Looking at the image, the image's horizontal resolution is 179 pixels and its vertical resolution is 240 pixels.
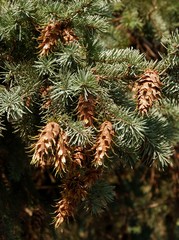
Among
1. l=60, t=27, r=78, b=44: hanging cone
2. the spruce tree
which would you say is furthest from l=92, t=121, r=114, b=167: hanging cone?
l=60, t=27, r=78, b=44: hanging cone

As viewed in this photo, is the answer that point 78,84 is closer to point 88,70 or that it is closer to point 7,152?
point 88,70

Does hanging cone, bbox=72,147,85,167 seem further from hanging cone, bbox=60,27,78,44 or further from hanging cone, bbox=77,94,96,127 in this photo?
hanging cone, bbox=60,27,78,44

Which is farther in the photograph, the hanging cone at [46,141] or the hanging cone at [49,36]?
the hanging cone at [49,36]

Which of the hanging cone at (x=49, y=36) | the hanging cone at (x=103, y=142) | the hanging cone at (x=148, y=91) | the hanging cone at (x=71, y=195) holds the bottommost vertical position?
the hanging cone at (x=71, y=195)

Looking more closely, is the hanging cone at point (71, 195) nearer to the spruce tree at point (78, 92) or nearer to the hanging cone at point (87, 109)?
the spruce tree at point (78, 92)

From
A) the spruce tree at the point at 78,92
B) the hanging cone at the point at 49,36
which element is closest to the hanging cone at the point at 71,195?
the spruce tree at the point at 78,92

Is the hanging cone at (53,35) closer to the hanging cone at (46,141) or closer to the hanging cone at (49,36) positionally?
the hanging cone at (49,36)

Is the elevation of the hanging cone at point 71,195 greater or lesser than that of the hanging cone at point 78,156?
lesser
